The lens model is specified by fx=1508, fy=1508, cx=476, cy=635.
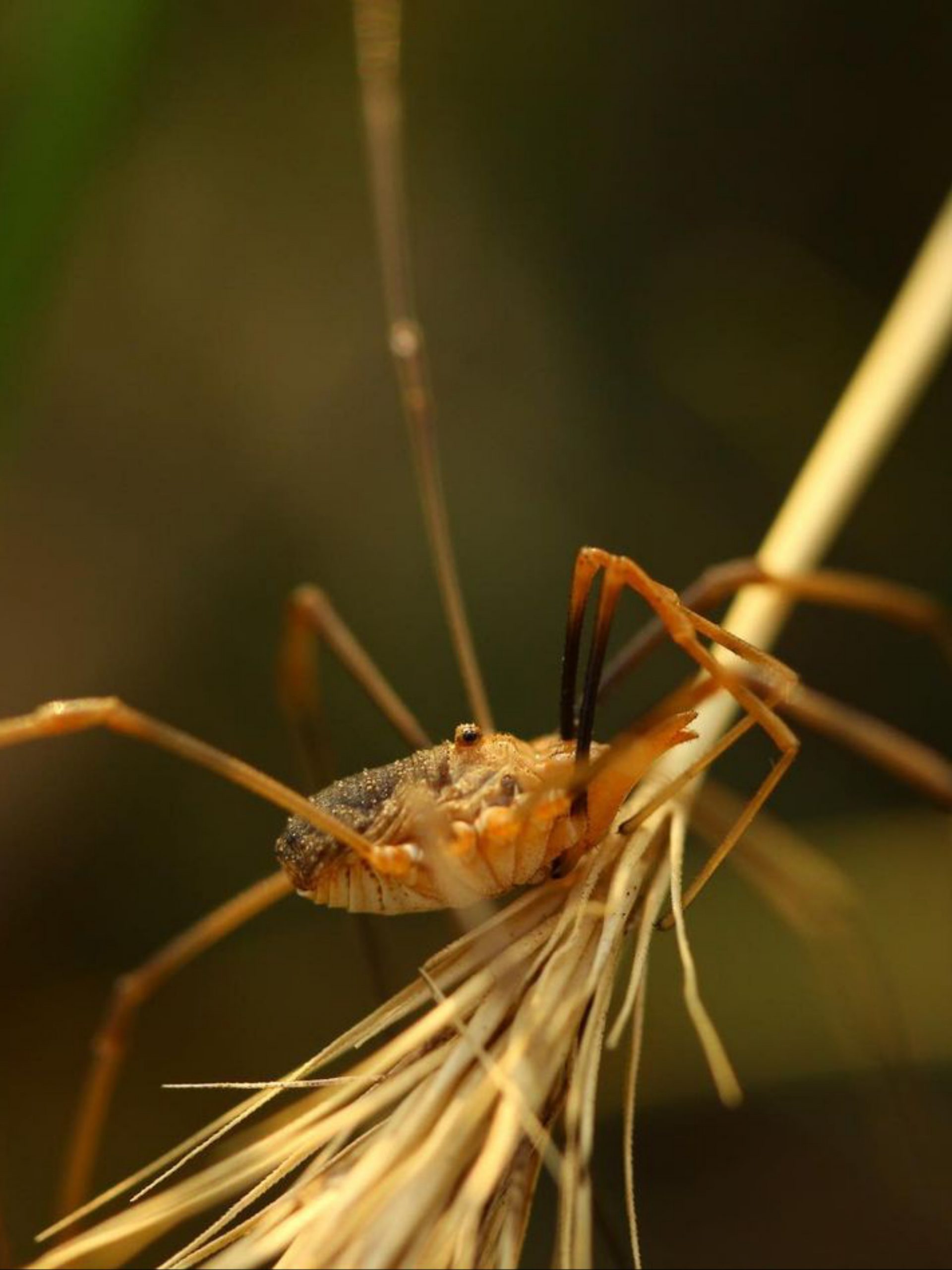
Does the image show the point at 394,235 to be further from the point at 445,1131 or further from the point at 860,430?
the point at 445,1131

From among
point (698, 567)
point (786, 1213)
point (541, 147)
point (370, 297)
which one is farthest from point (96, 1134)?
point (541, 147)

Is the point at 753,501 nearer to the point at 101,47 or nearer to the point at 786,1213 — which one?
the point at 786,1213

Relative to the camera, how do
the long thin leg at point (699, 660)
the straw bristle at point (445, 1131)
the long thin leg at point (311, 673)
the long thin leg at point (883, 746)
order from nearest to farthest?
the straw bristle at point (445, 1131)
the long thin leg at point (699, 660)
the long thin leg at point (883, 746)
the long thin leg at point (311, 673)


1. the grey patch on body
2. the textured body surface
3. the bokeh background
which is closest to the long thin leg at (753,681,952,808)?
the textured body surface

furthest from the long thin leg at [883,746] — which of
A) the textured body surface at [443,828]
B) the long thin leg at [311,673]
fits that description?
the long thin leg at [311,673]

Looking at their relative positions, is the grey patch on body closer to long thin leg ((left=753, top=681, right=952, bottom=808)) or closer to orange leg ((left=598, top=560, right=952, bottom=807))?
orange leg ((left=598, top=560, right=952, bottom=807))

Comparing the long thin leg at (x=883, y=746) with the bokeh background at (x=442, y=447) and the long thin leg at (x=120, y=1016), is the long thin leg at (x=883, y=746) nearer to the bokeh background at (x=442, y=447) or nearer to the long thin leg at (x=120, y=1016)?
the long thin leg at (x=120, y=1016)

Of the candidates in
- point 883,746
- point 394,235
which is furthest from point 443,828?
point 394,235
